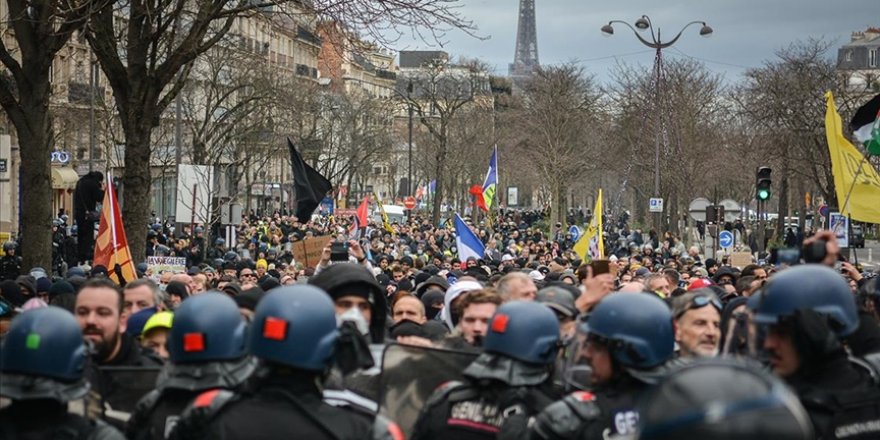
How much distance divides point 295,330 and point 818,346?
1584 millimetres

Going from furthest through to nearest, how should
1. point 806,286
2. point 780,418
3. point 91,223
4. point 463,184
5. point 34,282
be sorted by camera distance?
point 463,184, point 91,223, point 34,282, point 806,286, point 780,418

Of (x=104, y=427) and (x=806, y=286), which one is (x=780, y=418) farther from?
(x=104, y=427)

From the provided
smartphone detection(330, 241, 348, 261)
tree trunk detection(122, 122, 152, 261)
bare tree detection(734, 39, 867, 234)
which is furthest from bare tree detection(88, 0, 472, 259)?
bare tree detection(734, 39, 867, 234)

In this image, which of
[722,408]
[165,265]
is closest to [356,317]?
[722,408]

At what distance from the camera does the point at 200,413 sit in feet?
14.2

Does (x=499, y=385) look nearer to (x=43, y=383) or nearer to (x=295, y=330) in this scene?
(x=295, y=330)

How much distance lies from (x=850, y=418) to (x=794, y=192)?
79.8m

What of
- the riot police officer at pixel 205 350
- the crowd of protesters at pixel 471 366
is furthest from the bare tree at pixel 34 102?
the riot police officer at pixel 205 350

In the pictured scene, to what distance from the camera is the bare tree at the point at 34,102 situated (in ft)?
55.8

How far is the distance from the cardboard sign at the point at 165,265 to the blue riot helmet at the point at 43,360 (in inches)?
558

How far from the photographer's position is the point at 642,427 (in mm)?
2865

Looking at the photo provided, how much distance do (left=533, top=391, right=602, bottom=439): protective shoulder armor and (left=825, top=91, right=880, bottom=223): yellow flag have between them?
10060mm

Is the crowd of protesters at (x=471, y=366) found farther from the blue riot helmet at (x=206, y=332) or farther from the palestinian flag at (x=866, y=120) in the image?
the palestinian flag at (x=866, y=120)

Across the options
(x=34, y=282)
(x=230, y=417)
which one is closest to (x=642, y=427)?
(x=230, y=417)
